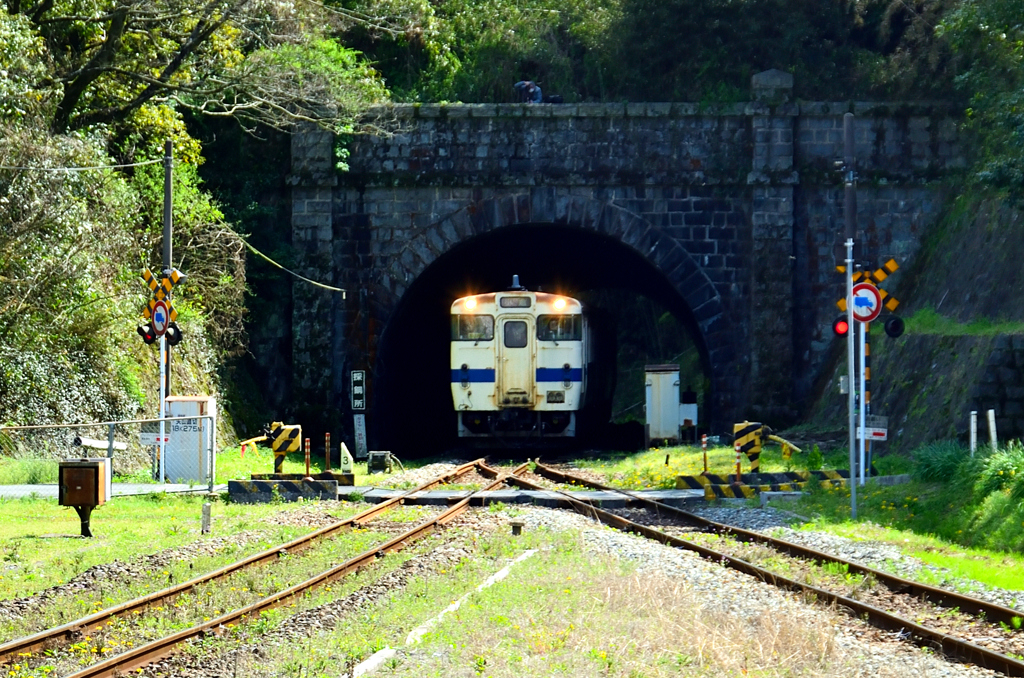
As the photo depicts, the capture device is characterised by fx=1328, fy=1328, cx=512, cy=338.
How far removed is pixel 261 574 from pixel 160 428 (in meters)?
8.63

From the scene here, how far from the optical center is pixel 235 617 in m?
9.77

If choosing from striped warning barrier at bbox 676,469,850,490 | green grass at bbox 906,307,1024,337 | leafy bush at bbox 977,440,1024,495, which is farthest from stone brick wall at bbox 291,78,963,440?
leafy bush at bbox 977,440,1024,495

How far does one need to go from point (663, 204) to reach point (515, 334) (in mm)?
4206

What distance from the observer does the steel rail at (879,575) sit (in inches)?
385

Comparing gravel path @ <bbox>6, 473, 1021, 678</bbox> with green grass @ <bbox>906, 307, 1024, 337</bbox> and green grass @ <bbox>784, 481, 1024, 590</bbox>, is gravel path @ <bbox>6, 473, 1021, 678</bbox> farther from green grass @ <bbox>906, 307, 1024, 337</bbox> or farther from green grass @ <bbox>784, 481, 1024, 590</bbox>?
green grass @ <bbox>906, 307, 1024, 337</bbox>

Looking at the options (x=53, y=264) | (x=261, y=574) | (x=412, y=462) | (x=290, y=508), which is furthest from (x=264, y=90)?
(x=261, y=574)

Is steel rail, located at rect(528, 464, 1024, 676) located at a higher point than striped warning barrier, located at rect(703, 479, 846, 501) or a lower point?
lower

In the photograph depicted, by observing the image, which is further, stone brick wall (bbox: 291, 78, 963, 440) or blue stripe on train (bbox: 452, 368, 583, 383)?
stone brick wall (bbox: 291, 78, 963, 440)

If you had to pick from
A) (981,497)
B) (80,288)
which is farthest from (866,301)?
(80,288)

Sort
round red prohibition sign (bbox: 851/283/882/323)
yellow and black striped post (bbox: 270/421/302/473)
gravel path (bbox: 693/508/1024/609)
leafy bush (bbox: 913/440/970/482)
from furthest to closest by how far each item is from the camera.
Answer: yellow and black striped post (bbox: 270/421/302/473) → round red prohibition sign (bbox: 851/283/882/323) → leafy bush (bbox: 913/440/970/482) → gravel path (bbox: 693/508/1024/609)

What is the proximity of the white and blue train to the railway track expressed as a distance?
12236 millimetres

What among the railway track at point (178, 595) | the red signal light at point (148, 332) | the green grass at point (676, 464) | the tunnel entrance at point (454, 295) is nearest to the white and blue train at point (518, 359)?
the tunnel entrance at point (454, 295)

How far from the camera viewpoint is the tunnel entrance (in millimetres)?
29266

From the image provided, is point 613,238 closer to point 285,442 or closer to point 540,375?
point 540,375
